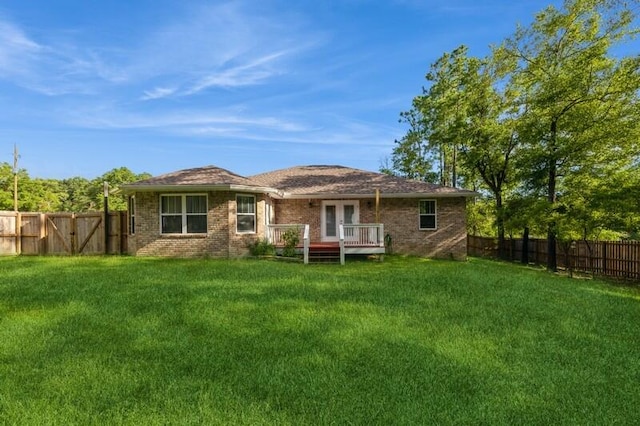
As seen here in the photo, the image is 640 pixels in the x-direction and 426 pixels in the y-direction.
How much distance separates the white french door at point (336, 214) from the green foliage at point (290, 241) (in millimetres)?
2716

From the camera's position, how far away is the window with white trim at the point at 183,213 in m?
14.8

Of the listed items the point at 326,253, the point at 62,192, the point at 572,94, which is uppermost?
the point at 572,94

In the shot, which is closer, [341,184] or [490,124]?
[341,184]

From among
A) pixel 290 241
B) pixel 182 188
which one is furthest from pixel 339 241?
pixel 182 188

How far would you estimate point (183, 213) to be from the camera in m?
14.8

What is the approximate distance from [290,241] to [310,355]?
1065cm

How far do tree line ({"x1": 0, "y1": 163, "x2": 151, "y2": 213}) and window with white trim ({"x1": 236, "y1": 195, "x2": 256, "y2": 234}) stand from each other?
1336 cm

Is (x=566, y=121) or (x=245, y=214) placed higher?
(x=566, y=121)

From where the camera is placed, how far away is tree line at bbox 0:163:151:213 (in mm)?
35875

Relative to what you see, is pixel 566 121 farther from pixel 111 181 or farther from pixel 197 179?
pixel 111 181

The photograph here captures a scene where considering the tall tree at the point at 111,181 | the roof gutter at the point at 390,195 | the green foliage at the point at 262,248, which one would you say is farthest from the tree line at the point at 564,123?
the tall tree at the point at 111,181

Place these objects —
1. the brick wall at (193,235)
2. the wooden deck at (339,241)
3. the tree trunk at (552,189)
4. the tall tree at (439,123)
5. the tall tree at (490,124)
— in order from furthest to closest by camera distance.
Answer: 1. the tall tree at (439,123)
2. the tall tree at (490,124)
3. the tree trunk at (552,189)
4. the wooden deck at (339,241)
5. the brick wall at (193,235)

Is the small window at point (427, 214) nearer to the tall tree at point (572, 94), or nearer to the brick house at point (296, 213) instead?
the brick house at point (296, 213)

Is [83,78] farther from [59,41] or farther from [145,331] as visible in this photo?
[145,331]
